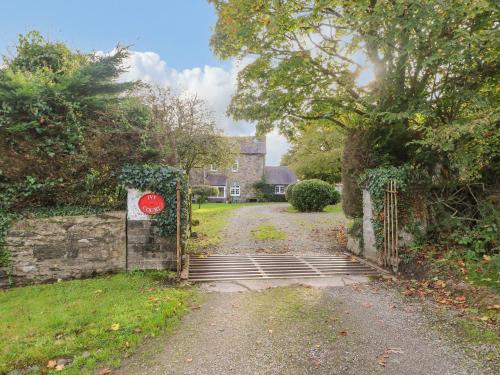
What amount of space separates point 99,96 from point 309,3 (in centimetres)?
615

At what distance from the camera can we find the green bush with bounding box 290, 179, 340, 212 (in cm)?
2011

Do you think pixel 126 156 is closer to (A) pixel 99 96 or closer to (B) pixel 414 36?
(A) pixel 99 96

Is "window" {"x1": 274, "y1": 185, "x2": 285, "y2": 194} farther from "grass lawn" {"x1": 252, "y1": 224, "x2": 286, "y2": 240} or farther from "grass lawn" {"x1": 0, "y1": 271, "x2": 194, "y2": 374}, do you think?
"grass lawn" {"x1": 0, "y1": 271, "x2": 194, "y2": 374}

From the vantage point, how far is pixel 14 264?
6.14 m

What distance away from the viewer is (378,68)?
28.5 ft

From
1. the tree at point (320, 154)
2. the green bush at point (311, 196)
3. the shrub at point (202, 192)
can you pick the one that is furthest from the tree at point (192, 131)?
the shrub at point (202, 192)

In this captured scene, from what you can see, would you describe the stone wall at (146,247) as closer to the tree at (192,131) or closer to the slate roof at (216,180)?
the tree at (192,131)

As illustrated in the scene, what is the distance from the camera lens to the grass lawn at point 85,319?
3.52m

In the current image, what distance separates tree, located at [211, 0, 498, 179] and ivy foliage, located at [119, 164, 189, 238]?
4.27m

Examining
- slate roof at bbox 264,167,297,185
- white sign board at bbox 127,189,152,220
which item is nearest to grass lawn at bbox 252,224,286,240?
white sign board at bbox 127,189,152,220

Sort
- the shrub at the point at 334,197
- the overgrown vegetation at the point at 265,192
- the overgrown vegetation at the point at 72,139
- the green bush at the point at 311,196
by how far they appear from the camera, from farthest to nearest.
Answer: the overgrown vegetation at the point at 265,192
the shrub at the point at 334,197
the green bush at the point at 311,196
the overgrown vegetation at the point at 72,139

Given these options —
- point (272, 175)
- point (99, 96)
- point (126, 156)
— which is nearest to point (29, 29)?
point (99, 96)

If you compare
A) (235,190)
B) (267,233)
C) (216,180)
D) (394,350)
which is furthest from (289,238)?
(216,180)

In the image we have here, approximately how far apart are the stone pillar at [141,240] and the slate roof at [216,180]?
33.1m
